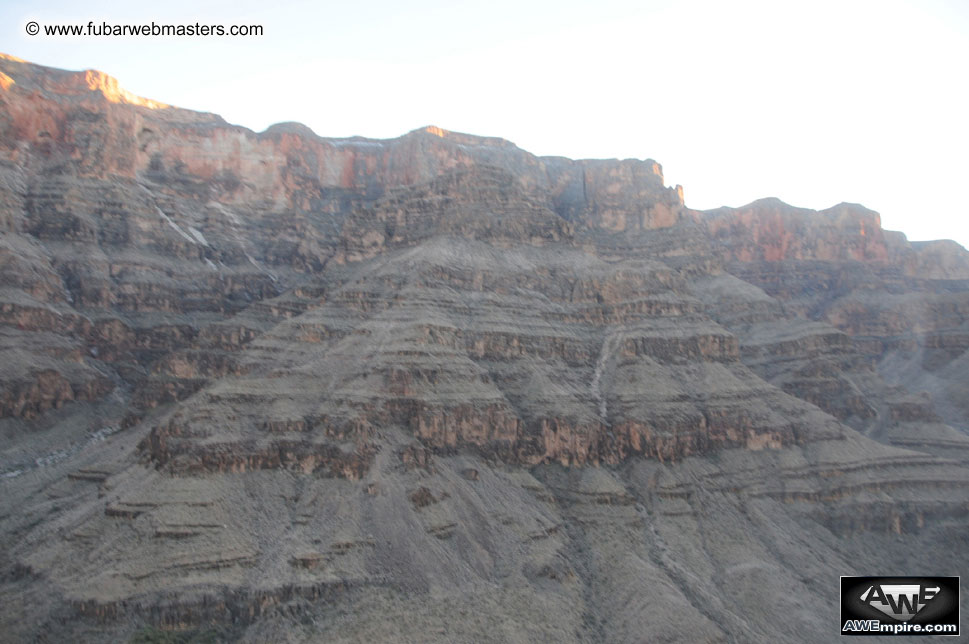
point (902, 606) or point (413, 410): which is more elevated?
point (413, 410)

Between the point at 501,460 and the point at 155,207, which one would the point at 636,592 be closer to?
the point at 501,460

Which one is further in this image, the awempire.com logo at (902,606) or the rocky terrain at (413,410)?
the rocky terrain at (413,410)

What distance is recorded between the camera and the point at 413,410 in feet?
242

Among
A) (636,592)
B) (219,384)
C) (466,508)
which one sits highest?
(219,384)

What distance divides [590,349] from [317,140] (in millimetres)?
87171

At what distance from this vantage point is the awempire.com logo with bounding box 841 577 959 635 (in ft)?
183

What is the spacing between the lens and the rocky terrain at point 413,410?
56562 millimetres

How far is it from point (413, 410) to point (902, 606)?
4556cm

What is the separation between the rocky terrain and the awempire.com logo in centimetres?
401

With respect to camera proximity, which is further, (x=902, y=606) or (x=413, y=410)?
(x=413, y=410)

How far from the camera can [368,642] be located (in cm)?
5081

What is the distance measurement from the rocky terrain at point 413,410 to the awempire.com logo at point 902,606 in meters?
4.01

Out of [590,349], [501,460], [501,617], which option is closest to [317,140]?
[590,349]

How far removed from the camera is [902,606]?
57719 mm
